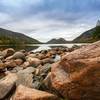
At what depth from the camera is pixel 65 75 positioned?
7945 mm

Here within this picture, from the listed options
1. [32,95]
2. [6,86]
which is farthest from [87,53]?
[6,86]

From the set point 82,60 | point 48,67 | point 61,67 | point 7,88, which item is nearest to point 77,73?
point 82,60

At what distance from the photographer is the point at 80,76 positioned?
7.21 m

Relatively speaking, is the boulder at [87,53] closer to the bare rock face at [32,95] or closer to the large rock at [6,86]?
the bare rock face at [32,95]

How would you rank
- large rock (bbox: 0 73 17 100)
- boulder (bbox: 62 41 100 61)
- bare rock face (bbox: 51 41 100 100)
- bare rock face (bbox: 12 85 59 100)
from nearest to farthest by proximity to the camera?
bare rock face (bbox: 51 41 100 100)
bare rock face (bbox: 12 85 59 100)
boulder (bbox: 62 41 100 61)
large rock (bbox: 0 73 17 100)

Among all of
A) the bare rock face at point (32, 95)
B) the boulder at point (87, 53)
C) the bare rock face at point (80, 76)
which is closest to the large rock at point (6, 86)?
the bare rock face at point (32, 95)

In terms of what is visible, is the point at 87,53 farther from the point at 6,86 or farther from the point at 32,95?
the point at 6,86

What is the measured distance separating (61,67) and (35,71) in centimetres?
384

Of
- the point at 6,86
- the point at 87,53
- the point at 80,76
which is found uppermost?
the point at 87,53

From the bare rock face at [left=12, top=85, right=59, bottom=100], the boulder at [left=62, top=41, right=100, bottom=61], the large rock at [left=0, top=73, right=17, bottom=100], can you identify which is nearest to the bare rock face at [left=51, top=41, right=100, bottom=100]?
the boulder at [left=62, top=41, right=100, bottom=61]

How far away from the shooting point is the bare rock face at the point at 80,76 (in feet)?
23.1

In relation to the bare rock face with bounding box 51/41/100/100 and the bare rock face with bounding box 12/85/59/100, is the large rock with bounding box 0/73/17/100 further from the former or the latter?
the bare rock face with bounding box 51/41/100/100

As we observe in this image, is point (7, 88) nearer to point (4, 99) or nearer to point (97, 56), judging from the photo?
point (4, 99)

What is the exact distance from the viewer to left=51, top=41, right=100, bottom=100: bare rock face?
705 centimetres
